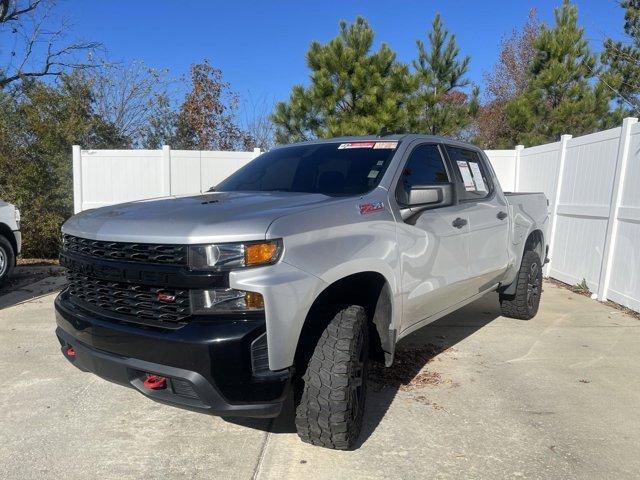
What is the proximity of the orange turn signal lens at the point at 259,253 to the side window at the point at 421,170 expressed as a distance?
127cm

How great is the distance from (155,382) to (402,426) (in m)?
1.63

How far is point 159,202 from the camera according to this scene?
3.04 meters

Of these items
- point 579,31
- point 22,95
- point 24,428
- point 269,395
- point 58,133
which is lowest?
point 24,428

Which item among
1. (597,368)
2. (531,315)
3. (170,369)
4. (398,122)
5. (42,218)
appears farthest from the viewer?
(398,122)

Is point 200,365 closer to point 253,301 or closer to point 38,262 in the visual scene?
point 253,301

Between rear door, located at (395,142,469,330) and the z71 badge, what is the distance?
20cm

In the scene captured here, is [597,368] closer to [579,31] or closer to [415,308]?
[415,308]

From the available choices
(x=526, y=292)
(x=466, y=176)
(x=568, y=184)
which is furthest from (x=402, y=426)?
(x=568, y=184)

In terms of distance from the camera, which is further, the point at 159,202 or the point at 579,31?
the point at 579,31

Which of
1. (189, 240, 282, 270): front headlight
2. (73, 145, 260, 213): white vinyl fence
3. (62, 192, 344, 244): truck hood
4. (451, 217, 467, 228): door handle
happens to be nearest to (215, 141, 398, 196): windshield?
(62, 192, 344, 244): truck hood

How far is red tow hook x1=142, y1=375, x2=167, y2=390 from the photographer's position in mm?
2414

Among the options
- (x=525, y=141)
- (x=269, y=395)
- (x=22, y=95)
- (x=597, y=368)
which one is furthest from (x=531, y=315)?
(x=22, y=95)

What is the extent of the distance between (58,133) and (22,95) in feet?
7.81

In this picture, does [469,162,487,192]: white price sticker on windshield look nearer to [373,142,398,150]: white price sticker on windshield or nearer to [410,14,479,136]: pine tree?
[373,142,398,150]: white price sticker on windshield
